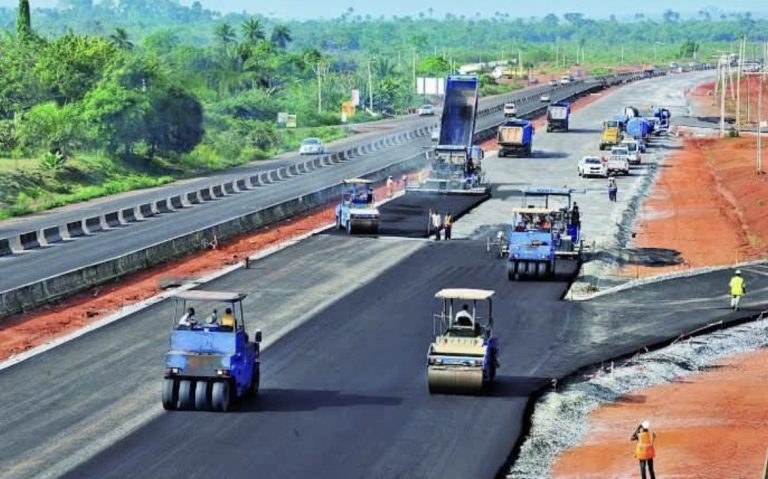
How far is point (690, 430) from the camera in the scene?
31.5m

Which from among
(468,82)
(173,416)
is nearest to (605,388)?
(173,416)

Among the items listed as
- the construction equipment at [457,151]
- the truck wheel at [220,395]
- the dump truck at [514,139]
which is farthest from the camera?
the dump truck at [514,139]

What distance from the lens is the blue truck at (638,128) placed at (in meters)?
119

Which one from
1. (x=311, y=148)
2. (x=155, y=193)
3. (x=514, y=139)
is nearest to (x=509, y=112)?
(x=311, y=148)

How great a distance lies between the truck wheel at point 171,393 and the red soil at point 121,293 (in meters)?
8.69

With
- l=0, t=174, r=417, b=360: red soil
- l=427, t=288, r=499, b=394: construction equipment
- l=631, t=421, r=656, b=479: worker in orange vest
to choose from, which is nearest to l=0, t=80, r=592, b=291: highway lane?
l=0, t=174, r=417, b=360: red soil

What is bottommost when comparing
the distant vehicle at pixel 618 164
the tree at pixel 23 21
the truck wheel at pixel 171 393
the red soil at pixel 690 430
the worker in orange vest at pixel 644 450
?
the distant vehicle at pixel 618 164

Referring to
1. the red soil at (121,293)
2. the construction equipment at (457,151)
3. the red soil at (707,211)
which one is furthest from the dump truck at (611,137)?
the red soil at (121,293)

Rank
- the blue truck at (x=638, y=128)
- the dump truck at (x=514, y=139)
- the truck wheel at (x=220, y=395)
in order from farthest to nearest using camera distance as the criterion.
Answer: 1. the blue truck at (x=638, y=128)
2. the dump truck at (x=514, y=139)
3. the truck wheel at (x=220, y=395)

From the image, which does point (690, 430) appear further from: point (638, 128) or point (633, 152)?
point (638, 128)

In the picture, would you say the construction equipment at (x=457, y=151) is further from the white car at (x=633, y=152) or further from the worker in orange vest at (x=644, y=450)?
the worker in orange vest at (x=644, y=450)

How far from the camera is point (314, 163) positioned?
10438 centimetres

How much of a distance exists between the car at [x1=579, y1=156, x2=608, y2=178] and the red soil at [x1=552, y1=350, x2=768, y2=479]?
5375 centimetres

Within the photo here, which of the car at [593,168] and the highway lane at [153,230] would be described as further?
the car at [593,168]
